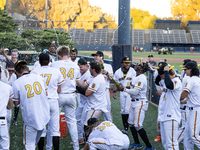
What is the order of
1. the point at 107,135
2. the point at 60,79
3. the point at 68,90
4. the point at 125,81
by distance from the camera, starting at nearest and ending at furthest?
the point at 107,135, the point at 60,79, the point at 68,90, the point at 125,81

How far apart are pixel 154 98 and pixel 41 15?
35.7m

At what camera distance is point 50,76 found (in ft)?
14.1

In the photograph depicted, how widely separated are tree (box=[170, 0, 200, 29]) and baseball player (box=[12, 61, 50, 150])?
69.3 m

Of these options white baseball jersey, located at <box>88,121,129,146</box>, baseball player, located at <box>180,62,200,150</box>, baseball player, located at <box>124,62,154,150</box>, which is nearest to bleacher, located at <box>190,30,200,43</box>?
baseball player, located at <box>124,62,154,150</box>

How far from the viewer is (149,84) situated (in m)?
9.78

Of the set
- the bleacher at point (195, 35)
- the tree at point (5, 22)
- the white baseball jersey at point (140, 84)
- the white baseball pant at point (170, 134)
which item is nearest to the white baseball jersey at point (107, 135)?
the white baseball pant at point (170, 134)

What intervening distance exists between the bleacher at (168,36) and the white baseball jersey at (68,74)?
5001cm

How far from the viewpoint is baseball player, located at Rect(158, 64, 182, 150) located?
3907mm

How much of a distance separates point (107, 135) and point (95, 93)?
1.79 m

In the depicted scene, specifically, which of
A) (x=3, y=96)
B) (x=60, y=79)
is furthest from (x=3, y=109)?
(x=60, y=79)

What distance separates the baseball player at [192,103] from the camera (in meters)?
4.23

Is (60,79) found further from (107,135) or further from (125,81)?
(125,81)

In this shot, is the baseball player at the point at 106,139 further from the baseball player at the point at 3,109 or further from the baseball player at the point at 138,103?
the baseball player at the point at 138,103

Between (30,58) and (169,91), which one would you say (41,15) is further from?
(169,91)
